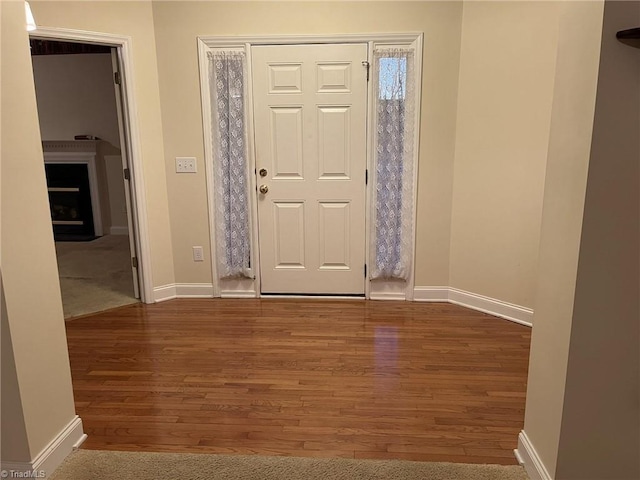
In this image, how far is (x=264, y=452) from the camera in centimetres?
209

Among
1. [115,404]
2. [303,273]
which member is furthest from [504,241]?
[115,404]

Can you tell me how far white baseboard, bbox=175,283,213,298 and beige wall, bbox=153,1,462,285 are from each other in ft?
1.76

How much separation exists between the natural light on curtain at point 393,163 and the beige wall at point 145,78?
1738 millimetres

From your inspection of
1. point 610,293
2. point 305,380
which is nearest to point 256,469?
point 305,380

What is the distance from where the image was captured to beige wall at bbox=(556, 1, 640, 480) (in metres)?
1.43

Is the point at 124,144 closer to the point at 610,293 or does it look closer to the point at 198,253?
the point at 198,253

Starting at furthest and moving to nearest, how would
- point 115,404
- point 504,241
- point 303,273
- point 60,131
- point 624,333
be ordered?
point 60,131 → point 303,273 → point 504,241 → point 115,404 → point 624,333

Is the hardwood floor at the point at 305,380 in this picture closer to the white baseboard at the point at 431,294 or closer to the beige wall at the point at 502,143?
the white baseboard at the point at 431,294

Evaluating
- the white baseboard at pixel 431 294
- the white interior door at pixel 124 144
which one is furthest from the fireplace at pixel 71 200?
the white baseboard at pixel 431 294

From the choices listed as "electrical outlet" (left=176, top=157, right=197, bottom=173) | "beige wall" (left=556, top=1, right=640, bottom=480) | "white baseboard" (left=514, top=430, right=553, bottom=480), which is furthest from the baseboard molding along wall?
"beige wall" (left=556, top=1, right=640, bottom=480)

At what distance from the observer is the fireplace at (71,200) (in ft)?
21.7

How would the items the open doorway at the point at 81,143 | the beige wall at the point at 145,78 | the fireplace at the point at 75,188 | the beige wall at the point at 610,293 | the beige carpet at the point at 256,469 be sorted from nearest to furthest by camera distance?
1. the beige wall at the point at 610,293
2. the beige carpet at the point at 256,469
3. the beige wall at the point at 145,78
4. the open doorway at the point at 81,143
5. the fireplace at the point at 75,188

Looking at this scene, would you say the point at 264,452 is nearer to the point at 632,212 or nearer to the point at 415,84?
the point at 632,212

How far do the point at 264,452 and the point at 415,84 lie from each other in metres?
2.79
